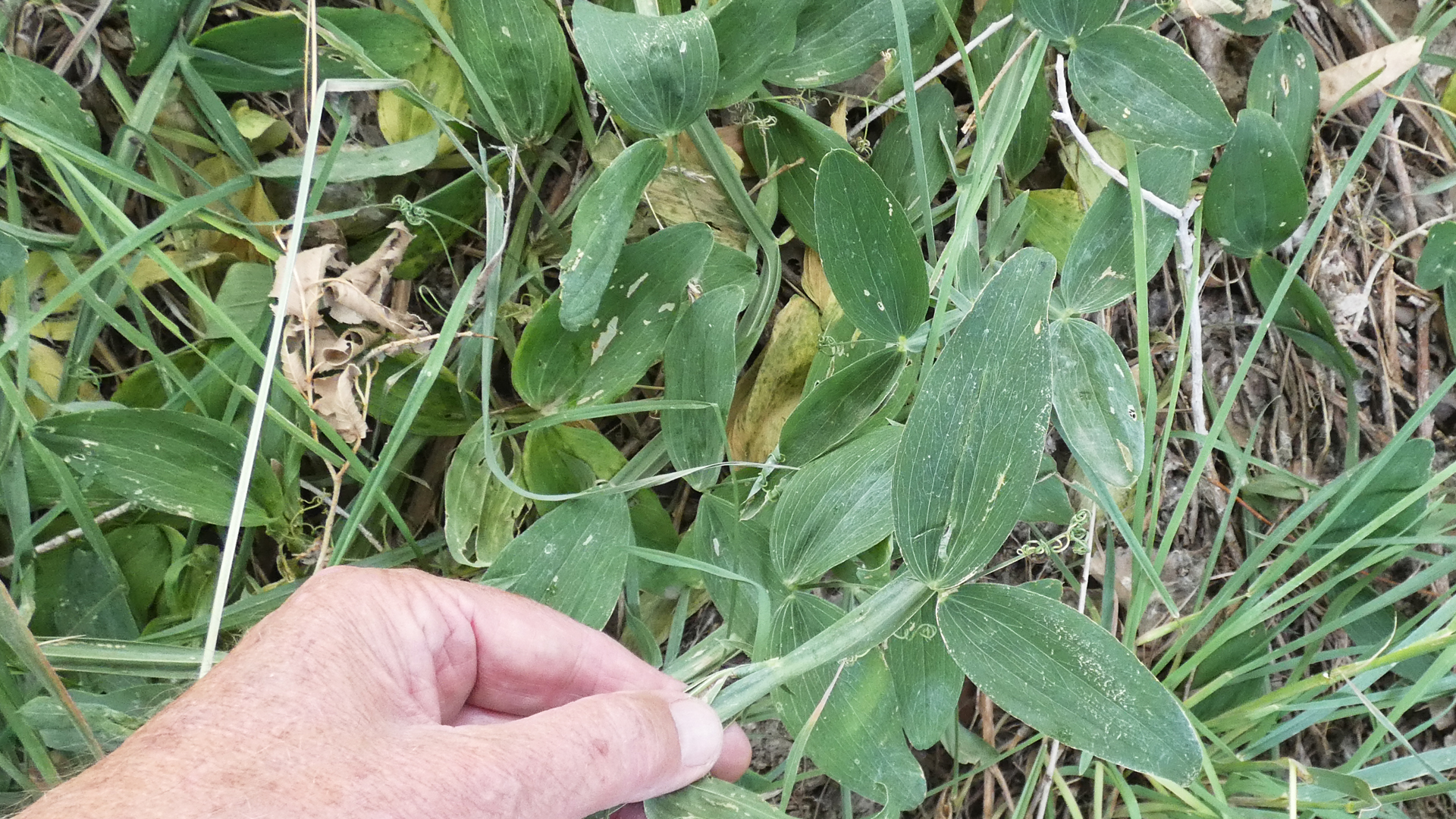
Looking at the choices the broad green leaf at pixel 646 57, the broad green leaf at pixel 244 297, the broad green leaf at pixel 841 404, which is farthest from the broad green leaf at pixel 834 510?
the broad green leaf at pixel 244 297

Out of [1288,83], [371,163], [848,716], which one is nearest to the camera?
[848,716]

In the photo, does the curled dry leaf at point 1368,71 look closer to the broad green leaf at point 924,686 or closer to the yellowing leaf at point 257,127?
the broad green leaf at point 924,686

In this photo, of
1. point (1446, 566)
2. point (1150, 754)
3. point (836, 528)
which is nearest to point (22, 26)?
point (836, 528)

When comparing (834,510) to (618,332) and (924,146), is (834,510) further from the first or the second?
(924,146)

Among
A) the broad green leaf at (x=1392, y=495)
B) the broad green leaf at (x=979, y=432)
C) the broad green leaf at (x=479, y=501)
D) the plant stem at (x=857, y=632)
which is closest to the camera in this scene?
the broad green leaf at (x=979, y=432)

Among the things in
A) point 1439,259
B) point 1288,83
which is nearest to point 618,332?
point 1288,83

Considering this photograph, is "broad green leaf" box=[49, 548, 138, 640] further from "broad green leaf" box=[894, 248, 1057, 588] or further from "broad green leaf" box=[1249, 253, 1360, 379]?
"broad green leaf" box=[1249, 253, 1360, 379]
